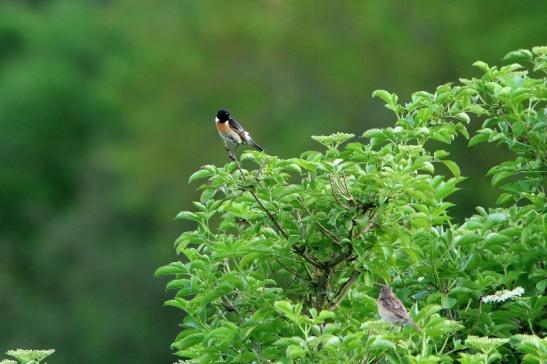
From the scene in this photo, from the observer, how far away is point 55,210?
4938cm

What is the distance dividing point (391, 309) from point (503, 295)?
2.09ft

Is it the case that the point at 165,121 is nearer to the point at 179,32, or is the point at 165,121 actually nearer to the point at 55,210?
the point at 179,32

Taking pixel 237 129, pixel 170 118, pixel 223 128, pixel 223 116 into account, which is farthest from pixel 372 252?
pixel 170 118

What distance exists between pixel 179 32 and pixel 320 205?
37.9 m

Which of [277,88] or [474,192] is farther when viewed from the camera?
[277,88]

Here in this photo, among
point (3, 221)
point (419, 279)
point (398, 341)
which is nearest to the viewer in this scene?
point (398, 341)

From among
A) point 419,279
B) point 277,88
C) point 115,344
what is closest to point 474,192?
point 277,88

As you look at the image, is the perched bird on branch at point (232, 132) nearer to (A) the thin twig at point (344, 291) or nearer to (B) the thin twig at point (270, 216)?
(A) the thin twig at point (344, 291)

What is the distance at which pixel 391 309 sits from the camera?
7.06 m

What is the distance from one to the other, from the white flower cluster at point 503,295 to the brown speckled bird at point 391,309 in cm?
50

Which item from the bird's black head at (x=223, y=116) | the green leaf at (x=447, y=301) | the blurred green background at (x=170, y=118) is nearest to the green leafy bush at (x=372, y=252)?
the green leaf at (x=447, y=301)

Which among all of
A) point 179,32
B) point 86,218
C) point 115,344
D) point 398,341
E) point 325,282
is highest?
point 179,32

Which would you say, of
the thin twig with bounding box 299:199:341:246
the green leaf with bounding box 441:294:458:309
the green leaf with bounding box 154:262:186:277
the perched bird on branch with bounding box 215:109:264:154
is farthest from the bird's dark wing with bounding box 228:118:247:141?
the thin twig with bounding box 299:199:341:246

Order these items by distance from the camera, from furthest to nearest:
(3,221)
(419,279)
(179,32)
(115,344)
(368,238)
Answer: (3,221)
(179,32)
(115,344)
(419,279)
(368,238)
